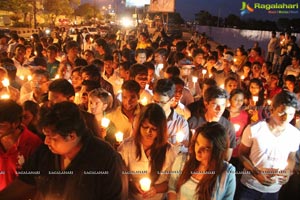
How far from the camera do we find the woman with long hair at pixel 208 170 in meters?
2.86

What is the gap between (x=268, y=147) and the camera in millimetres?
3510

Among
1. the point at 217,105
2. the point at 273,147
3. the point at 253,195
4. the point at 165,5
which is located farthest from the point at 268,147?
the point at 165,5

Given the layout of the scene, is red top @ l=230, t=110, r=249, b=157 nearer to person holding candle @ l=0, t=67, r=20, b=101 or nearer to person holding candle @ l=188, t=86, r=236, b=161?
person holding candle @ l=188, t=86, r=236, b=161

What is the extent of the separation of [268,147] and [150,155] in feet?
3.92

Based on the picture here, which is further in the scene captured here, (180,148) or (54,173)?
(180,148)

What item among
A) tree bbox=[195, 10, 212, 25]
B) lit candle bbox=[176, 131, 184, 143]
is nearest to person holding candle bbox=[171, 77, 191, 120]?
lit candle bbox=[176, 131, 184, 143]

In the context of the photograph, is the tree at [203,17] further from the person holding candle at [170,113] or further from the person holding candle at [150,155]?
the person holding candle at [150,155]

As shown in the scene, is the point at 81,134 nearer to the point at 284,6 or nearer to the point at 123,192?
the point at 123,192

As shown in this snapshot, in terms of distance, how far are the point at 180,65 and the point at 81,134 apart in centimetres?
559

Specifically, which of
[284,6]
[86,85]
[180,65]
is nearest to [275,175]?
[86,85]

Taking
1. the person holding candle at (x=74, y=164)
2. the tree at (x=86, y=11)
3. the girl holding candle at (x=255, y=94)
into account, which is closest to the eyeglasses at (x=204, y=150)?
the person holding candle at (x=74, y=164)

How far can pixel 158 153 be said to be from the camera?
11.0ft

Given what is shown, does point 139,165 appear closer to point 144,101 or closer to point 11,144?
point 11,144

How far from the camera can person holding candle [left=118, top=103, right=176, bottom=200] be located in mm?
3303
